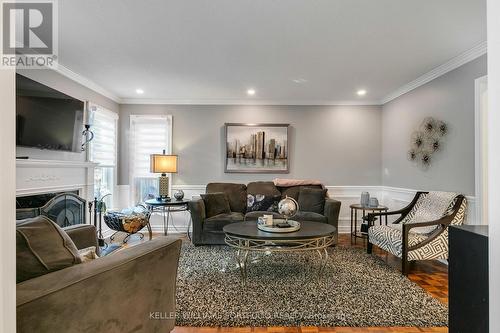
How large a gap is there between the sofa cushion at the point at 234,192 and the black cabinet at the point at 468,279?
359cm

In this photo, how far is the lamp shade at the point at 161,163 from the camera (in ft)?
14.3

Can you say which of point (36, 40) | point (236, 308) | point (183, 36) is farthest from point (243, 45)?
point (236, 308)

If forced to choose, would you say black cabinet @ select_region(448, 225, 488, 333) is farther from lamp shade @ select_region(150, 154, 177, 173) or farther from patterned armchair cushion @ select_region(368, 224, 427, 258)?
lamp shade @ select_region(150, 154, 177, 173)

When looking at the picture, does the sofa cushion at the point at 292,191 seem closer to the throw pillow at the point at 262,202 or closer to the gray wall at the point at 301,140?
the throw pillow at the point at 262,202

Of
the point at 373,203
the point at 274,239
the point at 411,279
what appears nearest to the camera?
the point at 274,239

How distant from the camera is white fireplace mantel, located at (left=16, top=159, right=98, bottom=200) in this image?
2588 millimetres

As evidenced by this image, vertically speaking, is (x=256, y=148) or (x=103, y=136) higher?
(x=103, y=136)

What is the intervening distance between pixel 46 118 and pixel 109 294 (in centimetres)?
259

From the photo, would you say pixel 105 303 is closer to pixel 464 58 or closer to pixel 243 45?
pixel 243 45

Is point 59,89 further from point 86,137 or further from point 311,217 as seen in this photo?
point 311,217

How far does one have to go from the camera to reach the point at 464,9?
2145 millimetres

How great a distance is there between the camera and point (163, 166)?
14.3 ft

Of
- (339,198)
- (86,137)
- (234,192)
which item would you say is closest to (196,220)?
(234,192)

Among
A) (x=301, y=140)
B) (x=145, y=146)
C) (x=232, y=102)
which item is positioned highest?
(x=232, y=102)
